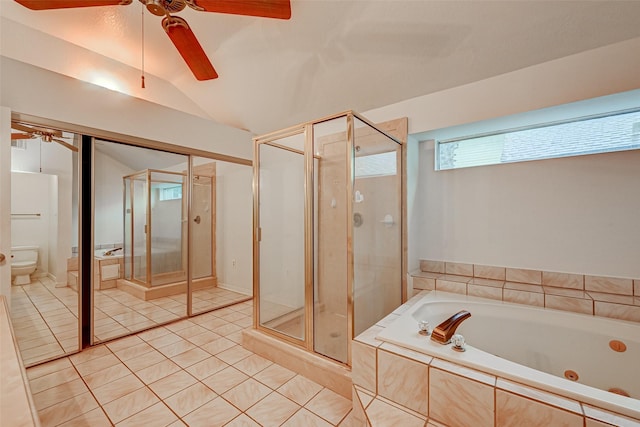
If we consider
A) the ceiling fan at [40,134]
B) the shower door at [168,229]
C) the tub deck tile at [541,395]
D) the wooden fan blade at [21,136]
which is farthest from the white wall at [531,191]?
the wooden fan blade at [21,136]

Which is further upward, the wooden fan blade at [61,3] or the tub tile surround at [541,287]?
the wooden fan blade at [61,3]

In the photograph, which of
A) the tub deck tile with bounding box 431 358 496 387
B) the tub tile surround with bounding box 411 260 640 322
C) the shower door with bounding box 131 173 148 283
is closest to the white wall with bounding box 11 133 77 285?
the shower door with bounding box 131 173 148 283

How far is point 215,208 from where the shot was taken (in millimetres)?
3701

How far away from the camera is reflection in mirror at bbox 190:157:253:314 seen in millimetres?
3441

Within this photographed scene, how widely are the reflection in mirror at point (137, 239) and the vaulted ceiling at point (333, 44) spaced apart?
93 cm

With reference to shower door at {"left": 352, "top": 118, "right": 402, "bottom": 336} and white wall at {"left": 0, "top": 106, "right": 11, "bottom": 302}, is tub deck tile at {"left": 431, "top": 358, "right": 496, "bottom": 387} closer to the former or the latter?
shower door at {"left": 352, "top": 118, "right": 402, "bottom": 336}

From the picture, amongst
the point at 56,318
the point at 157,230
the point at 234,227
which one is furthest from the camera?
the point at 234,227

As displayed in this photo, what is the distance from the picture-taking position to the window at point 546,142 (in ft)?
6.24

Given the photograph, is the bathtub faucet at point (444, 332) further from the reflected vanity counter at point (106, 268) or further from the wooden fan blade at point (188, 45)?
the reflected vanity counter at point (106, 268)

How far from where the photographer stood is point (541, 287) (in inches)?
81.3

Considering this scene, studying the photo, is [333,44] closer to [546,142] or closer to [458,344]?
[546,142]

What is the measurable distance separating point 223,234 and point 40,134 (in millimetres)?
2099

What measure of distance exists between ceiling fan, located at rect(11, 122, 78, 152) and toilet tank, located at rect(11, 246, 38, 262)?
79 cm

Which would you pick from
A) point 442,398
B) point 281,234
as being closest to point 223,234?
point 281,234
